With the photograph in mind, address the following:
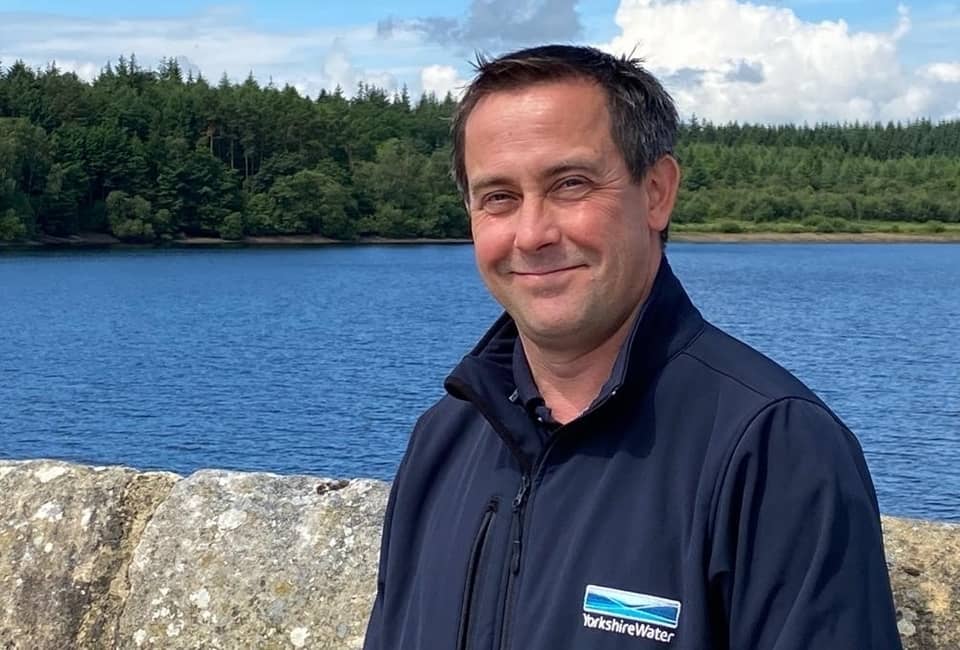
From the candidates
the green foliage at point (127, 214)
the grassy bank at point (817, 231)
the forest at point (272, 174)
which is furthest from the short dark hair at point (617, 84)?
the grassy bank at point (817, 231)

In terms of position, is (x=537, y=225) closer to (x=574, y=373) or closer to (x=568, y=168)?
(x=568, y=168)

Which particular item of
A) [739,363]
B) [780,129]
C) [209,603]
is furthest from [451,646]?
[780,129]

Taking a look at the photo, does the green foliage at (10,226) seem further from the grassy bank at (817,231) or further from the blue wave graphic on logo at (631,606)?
the blue wave graphic on logo at (631,606)

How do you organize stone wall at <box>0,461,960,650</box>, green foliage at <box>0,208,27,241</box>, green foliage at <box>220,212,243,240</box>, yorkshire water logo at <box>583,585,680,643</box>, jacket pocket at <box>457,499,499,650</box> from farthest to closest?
1. green foliage at <box>220,212,243,240</box>
2. green foliage at <box>0,208,27,241</box>
3. stone wall at <box>0,461,960,650</box>
4. jacket pocket at <box>457,499,499,650</box>
5. yorkshire water logo at <box>583,585,680,643</box>

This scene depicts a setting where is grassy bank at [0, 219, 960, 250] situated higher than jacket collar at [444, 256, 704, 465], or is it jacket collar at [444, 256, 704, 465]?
jacket collar at [444, 256, 704, 465]

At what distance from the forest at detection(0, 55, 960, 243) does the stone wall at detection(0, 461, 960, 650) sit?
85922 millimetres

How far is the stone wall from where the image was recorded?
2.97m

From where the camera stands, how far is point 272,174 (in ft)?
383

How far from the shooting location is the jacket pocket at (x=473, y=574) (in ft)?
6.72

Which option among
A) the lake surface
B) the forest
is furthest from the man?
the forest

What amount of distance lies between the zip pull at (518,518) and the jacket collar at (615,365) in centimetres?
4

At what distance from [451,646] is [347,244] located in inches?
4609

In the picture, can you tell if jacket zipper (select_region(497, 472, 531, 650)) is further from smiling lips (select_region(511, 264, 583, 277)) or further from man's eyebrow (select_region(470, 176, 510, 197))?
man's eyebrow (select_region(470, 176, 510, 197))

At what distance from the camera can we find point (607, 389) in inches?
76.3
